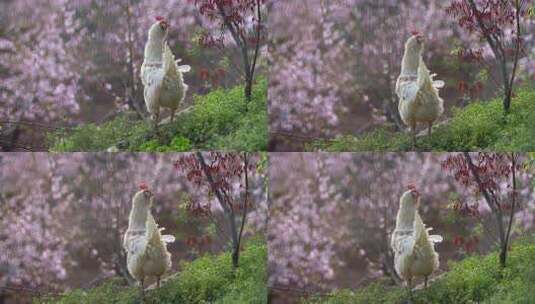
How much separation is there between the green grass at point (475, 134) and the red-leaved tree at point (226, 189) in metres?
0.48

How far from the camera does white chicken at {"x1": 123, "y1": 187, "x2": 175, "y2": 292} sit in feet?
19.6

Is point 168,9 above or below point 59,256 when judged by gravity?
above

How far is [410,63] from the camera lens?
5.97 metres

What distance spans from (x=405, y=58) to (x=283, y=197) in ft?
3.15

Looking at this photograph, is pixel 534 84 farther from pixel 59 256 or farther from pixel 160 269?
pixel 59 256

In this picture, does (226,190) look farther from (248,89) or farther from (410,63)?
(410,63)

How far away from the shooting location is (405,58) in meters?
5.99

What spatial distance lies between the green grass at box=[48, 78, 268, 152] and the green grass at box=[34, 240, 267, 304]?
567 mm

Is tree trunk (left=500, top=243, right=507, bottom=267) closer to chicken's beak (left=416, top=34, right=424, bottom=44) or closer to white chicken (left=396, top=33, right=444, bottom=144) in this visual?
white chicken (left=396, top=33, right=444, bottom=144)

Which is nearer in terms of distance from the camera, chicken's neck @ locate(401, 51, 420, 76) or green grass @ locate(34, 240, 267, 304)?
chicken's neck @ locate(401, 51, 420, 76)

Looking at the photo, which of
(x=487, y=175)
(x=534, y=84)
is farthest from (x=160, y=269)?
(x=534, y=84)

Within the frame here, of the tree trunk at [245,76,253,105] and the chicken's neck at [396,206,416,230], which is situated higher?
the tree trunk at [245,76,253,105]

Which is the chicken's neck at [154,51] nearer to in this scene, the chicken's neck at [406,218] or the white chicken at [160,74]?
the white chicken at [160,74]

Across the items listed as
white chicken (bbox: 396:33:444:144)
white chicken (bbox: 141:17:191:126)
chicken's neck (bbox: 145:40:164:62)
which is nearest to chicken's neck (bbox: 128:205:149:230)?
white chicken (bbox: 141:17:191:126)
